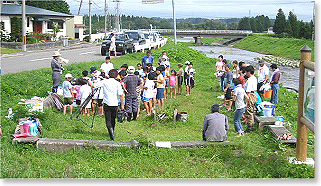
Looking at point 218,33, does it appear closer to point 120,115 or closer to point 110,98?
point 120,115

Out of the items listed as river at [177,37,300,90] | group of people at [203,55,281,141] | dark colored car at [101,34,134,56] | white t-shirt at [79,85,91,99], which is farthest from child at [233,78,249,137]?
dark colored car at [101,34,134,56]

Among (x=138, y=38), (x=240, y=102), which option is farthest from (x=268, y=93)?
(x=138, y=38)

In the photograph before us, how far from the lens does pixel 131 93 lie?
1198 centimetres

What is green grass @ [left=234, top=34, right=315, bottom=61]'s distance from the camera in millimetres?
52147

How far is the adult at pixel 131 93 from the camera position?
11.8m

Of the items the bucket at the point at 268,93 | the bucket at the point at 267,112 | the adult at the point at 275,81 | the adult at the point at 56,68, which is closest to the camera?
the bucket at the point at 267,112

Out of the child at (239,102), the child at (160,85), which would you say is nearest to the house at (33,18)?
the child at (160,85)

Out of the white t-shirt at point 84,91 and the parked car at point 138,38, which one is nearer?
the white t-shirt at point 84,91

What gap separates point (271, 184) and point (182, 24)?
133397 mm

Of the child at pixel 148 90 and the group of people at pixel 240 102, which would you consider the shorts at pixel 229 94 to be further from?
the child at pixel 148 90

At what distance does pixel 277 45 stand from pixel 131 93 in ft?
172

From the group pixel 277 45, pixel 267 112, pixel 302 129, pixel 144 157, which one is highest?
pixel 277 45

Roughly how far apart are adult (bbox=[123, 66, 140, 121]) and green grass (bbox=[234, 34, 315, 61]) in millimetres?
35623

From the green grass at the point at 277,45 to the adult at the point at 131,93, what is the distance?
117 ft
